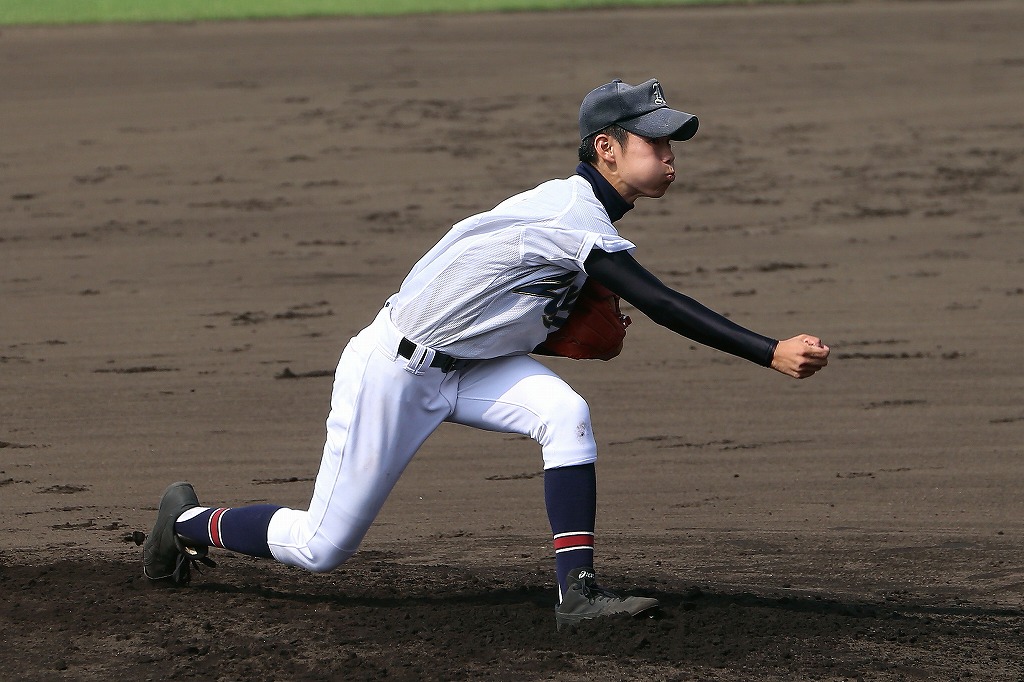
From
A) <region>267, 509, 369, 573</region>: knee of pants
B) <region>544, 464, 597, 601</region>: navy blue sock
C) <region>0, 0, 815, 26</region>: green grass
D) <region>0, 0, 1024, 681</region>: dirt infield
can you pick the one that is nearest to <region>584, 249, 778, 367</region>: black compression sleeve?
<region>544, 464, 597, 601</region>: navy blue sock

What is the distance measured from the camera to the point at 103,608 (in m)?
4.21

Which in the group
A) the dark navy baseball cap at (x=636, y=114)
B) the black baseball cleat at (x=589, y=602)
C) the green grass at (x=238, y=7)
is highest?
the green grass at (x=238, y=7)

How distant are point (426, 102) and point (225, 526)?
29.6 ft

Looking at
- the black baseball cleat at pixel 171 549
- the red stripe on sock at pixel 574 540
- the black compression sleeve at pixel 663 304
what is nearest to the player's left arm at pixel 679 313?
the black compression sleeve at pixel 663 304

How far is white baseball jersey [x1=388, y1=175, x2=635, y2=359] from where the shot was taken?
12.0 feet

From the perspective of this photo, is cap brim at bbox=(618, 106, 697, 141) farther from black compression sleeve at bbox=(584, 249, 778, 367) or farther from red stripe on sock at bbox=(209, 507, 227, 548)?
red stripe on sock at bbox=(209, 507, 227, 548)

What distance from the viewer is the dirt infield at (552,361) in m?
4.07

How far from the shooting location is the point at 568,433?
3.77 meters

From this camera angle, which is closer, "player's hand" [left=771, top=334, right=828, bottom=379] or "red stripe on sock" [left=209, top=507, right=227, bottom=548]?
"player's hand" [left=771, top=334, right=828, bottom=379]

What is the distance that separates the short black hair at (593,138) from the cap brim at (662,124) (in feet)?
0.07

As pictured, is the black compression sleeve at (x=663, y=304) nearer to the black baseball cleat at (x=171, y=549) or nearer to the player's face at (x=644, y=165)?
the player's face at (x=644, y=165)

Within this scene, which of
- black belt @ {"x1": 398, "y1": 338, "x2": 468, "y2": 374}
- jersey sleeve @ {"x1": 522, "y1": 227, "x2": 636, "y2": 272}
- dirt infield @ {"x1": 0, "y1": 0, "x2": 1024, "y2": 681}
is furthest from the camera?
dirt infield @ {"x1": 0, "y1": 0, "x2": 1024, "y2": 681}

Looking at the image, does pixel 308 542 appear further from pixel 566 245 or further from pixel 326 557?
pixel 566 245

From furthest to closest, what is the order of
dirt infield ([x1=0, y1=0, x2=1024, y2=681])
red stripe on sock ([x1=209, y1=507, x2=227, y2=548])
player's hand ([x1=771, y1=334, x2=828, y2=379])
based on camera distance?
1. red stripe on sock ([x1=209, y1=507, x2=227, y2=548])
2. dirt infield ([x1=0, y1=0, x2=1024, y2=681])
3. player's hand ([x1=771, y1=334, x2=828, y2=379])
